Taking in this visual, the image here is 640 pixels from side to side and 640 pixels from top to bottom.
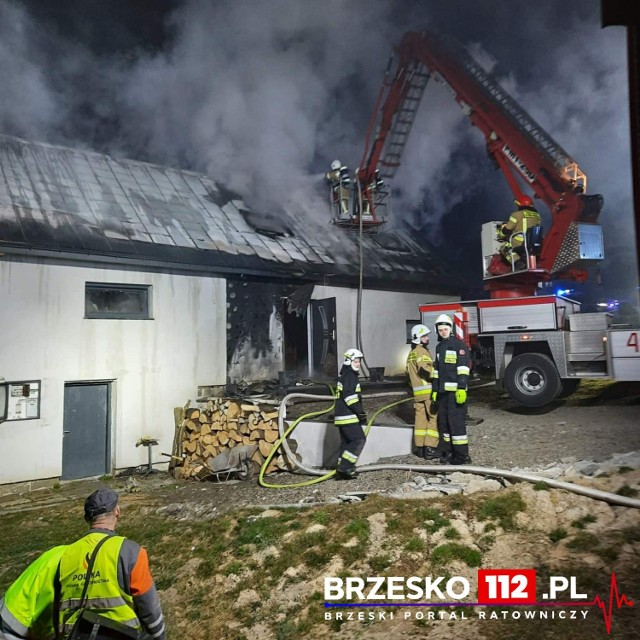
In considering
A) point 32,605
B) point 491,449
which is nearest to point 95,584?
point 32,605

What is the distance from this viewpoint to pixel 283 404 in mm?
7852

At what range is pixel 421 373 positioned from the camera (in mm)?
6355

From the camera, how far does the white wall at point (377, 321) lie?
11898 millimetres

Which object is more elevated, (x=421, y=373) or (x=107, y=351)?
(x=107, y=351)

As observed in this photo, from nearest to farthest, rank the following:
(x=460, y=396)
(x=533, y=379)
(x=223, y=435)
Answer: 1. (x=460, y=396)
2. (x=533, y=379)
3. (x=223, y=435)

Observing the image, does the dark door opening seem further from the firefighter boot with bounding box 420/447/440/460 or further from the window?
the firefighter boot with bounding box 420/447/440/460

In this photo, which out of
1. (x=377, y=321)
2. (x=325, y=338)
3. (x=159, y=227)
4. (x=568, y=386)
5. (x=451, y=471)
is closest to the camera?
(x=451, y=471)

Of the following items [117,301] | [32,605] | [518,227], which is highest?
[518,227]

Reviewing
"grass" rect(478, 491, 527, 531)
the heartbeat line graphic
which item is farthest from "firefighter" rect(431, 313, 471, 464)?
the heartbeat line graphic

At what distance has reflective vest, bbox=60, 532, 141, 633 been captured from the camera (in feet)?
7.43

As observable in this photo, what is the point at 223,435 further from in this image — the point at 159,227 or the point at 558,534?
the point at 558,534

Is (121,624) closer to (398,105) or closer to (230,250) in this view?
(230,250)

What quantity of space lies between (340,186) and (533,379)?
7.64 meters

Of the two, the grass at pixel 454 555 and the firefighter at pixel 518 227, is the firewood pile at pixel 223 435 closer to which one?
the grass at pixel 454 555
